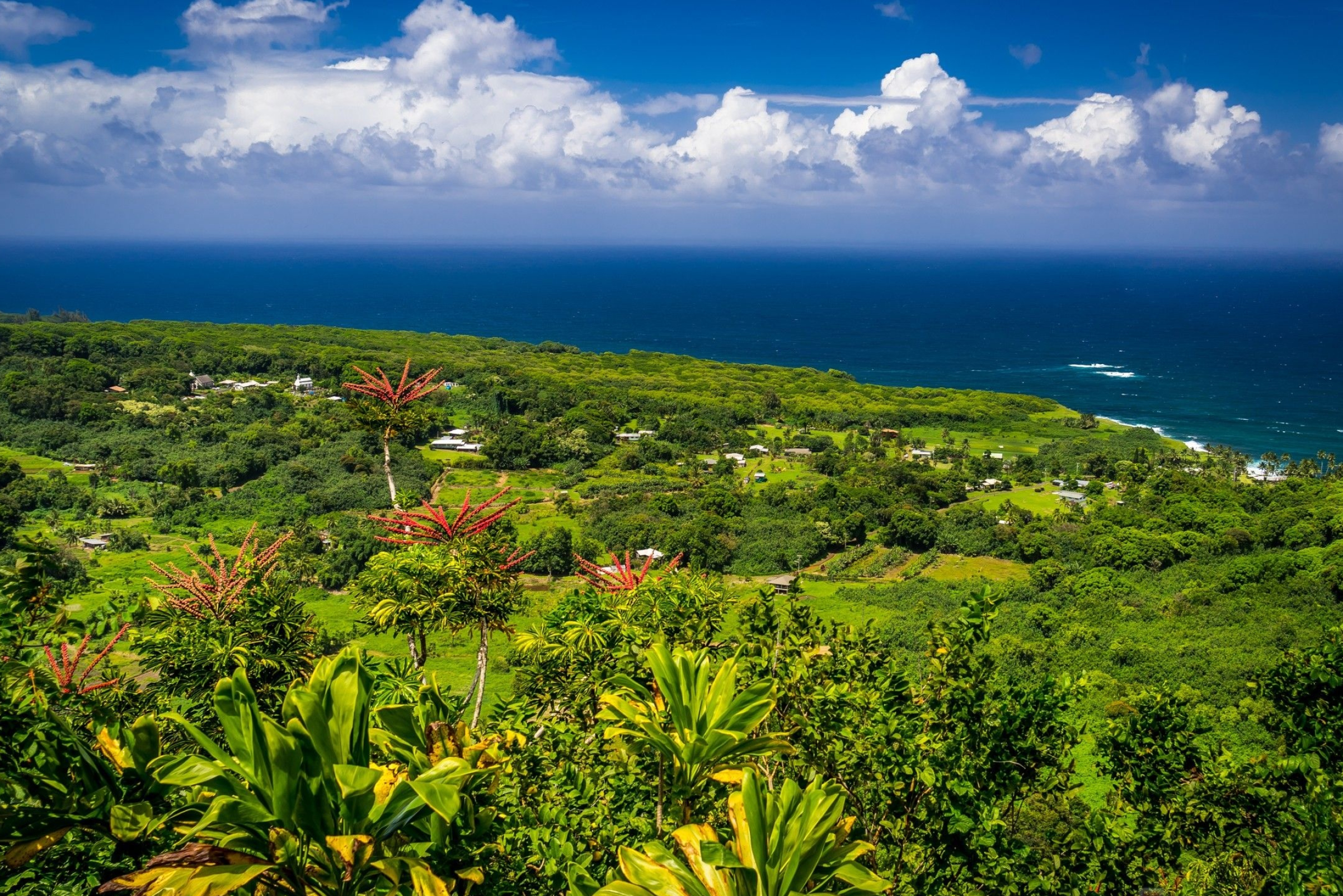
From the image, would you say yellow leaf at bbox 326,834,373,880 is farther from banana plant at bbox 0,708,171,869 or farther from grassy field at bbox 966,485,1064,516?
grassy field at bbox 966,485,1064,516

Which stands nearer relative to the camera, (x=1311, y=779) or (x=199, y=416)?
(x=1311, y=779)

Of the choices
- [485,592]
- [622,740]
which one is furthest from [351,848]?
[485,592]

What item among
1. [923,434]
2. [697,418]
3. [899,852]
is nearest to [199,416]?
[697,418]

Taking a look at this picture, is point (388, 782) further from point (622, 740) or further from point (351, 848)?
point (622, 740)

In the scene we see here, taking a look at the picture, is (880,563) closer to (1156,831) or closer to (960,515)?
(960,515)

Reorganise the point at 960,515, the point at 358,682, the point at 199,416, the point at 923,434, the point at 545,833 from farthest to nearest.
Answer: the point at 923,434
the point at 199,416
the point at 960,515
the point at 545,833
the point at 358,682

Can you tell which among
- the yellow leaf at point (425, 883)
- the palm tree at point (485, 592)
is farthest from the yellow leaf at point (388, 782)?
the palm tree at point (485, 592)
